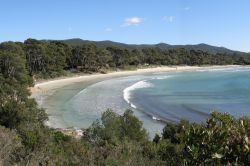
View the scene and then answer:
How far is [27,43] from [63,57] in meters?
8.65

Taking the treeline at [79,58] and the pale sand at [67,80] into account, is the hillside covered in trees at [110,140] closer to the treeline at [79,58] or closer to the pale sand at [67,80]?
the pale sand at [67,80]

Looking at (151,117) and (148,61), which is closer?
(151,117)

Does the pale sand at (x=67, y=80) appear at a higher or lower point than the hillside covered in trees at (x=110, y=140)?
lower

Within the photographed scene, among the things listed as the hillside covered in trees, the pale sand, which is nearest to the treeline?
the pale sand

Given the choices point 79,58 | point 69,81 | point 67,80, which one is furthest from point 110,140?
point 79,58

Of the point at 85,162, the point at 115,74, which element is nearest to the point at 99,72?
the point at 115,74

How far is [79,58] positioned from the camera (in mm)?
108500

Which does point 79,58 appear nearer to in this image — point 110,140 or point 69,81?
point 69,81

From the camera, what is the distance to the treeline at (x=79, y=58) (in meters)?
88.7

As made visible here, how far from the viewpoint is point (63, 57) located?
319ft

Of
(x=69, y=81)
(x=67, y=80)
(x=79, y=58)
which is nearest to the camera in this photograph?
(x=69, y=81)

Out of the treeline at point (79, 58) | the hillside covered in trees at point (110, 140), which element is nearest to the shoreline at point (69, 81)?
the hillside covered in trees at point (110, 140)

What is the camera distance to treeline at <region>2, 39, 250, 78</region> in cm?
8873

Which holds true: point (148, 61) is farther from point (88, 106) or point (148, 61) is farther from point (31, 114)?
point (31, 114)
